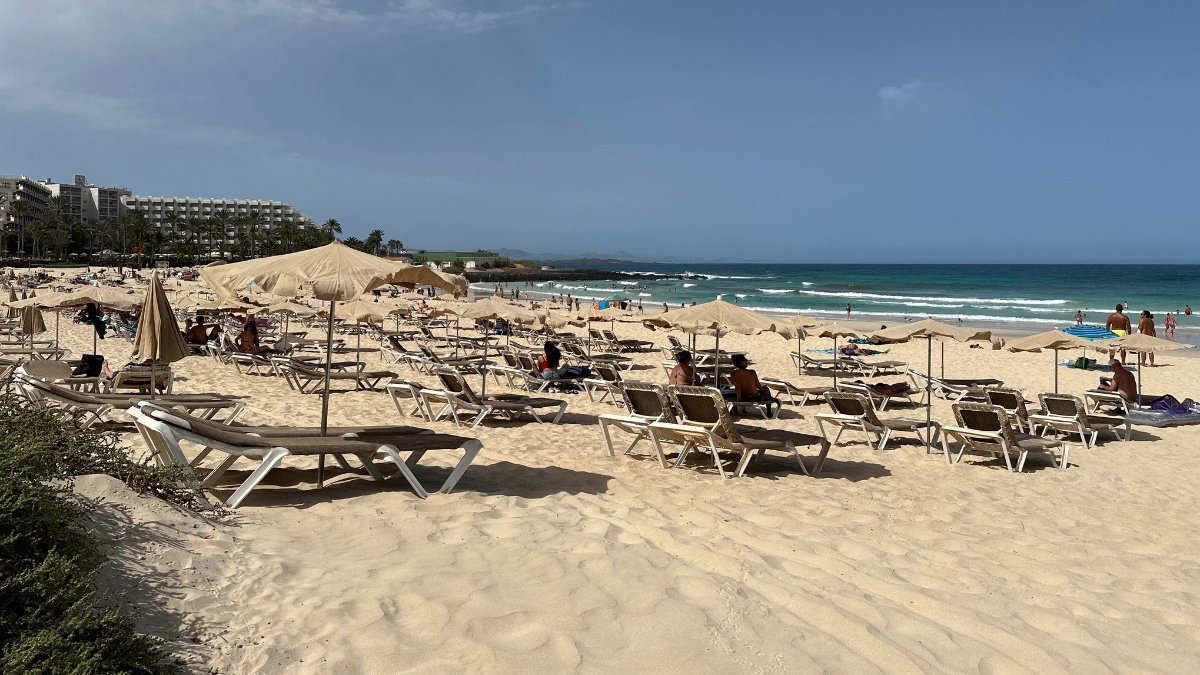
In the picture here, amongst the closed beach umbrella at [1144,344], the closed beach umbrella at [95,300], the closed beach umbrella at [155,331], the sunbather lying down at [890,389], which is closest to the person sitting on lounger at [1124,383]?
the closed beach umbrella at [1144,344]

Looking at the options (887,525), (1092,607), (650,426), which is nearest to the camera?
(1092,607)

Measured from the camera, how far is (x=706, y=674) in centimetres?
269

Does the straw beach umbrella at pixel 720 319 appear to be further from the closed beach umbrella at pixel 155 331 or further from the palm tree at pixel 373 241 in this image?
→ the palm tree at pixel 373 241

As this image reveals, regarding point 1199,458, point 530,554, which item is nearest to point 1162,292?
point 1199,458

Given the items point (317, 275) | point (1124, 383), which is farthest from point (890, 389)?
point (317, 275)

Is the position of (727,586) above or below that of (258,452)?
below

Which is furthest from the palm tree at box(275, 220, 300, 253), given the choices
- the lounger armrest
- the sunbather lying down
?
the lounger armrest

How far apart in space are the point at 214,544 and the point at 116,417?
503 centimetres

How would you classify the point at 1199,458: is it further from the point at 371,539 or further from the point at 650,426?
the point at 371,539

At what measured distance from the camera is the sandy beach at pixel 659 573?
2828mm

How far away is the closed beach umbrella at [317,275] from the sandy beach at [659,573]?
4.25 feet

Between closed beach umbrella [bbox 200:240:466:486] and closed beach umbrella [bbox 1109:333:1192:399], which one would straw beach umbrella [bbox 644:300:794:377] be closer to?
closed beach umbrella [bbox 200:240:466:486]

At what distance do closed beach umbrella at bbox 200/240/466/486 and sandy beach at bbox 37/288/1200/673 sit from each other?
130 centimetres

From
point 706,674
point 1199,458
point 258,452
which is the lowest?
point 1199,458
